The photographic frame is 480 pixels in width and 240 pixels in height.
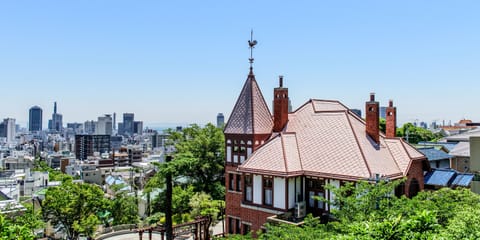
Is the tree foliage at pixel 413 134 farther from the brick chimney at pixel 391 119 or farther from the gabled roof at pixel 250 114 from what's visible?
the gabled roof at pixel 250 114

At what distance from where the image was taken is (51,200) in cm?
3036

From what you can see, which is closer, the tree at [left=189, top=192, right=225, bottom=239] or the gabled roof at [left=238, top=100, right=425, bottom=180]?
the gabled roof at [left=238, top=100, right=425, bottom=180]

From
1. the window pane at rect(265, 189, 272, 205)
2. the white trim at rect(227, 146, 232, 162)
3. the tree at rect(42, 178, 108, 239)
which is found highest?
the white trim at rect(227, 146, 232, 162)

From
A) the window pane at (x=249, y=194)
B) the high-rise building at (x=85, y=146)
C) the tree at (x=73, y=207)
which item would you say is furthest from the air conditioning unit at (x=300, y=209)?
the high-rise building at (x=85, y=146)

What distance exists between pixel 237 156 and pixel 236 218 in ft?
12.8

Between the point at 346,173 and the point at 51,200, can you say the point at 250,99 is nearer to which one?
the point at 346,173

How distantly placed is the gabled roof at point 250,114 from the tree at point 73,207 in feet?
54.5

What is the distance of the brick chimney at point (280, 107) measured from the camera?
23.2 meters

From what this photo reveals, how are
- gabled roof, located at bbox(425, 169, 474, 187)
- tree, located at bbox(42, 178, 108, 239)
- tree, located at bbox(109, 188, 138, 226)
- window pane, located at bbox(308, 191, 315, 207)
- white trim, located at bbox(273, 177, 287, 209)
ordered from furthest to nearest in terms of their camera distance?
tree, located at bbox(109, 188, 138, 226) < tree, located at bbox(42, 178, 108, 239) < gabled roof, located at bbox(425, 169, 474, 187) < window pane, located at bbox(308, 191, 315, 207) < white trim, located at bbox(273, 177, 287, 209)

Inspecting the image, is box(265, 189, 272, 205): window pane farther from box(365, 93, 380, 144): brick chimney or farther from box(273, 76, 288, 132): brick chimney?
box(365, 93, 380, 144): brick chimney

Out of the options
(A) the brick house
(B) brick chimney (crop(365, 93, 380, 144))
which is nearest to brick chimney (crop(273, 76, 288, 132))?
(A) the brick house

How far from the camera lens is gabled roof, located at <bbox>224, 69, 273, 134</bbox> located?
2264cm

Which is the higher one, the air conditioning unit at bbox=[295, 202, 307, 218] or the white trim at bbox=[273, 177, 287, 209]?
the white trim at bbox=[273, 177, 287, 209]

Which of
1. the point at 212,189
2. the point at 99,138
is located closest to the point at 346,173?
the point at 212,189
